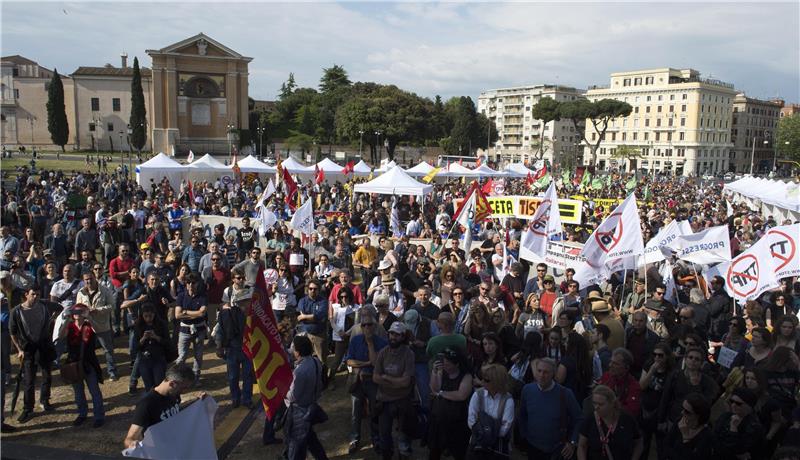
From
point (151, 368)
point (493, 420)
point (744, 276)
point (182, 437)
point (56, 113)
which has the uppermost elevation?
point (56, 113)

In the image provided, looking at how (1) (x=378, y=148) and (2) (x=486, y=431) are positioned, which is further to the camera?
(1) (x=378, y=148)

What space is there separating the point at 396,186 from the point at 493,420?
14802 mm

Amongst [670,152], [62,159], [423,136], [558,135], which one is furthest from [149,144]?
[670,152]

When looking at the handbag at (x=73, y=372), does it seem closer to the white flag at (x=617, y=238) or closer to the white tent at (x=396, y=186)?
the white flag at (x=617, y=238)

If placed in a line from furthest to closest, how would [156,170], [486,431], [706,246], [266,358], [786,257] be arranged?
[156,170]
[706,246]
[786,257]
[266,358]
[486,431]

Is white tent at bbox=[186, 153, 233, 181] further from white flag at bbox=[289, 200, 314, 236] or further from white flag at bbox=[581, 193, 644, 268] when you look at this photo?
white flag at bbox=[581, 193, 644, 268]

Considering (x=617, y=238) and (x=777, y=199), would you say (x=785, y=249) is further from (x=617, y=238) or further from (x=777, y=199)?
(x=777, y=199)

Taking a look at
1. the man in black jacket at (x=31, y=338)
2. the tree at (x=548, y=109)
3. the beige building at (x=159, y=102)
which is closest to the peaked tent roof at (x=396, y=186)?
the man in black jacket at (x=31, y=338)

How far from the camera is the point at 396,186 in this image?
1903 cm

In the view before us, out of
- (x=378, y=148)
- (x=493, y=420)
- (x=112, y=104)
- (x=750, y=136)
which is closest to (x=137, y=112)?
(x=112, y=104)

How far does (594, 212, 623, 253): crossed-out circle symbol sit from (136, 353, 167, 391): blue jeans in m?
6.13

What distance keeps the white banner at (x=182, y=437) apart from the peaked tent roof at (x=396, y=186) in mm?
15014

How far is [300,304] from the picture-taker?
7684 mm

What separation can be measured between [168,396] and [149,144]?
75.2 m
